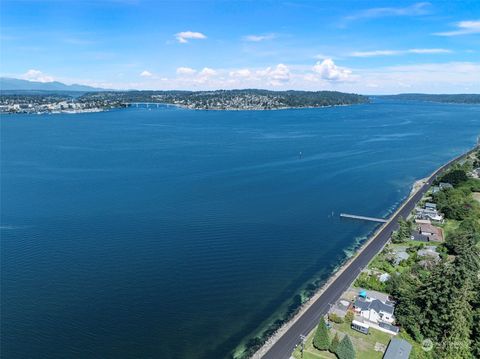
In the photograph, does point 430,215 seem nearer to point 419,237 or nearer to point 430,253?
point 419,237

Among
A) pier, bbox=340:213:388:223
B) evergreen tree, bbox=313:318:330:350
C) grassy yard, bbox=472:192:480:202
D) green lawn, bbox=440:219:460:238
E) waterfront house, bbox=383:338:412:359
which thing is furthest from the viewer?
grassy yard, bbox=472:192:480:202

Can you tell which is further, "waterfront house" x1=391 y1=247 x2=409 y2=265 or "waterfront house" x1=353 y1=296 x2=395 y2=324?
"waterfront house" x1=391 y1=247 x2=409 y2=265

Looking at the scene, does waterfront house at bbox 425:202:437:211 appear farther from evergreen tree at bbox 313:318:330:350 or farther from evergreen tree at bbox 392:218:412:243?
evergreen tree at bbox 313:318:330:350

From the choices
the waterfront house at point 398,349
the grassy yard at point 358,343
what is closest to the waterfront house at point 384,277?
the grassy yard at point 358,343

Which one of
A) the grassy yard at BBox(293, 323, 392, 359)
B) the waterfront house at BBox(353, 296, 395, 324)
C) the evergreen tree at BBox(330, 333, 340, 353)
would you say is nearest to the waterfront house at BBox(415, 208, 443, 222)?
the waterfront house at BBox(353, 296, 395, 324)

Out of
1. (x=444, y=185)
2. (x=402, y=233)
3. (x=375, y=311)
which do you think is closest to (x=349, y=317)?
(x=375, y=311)
